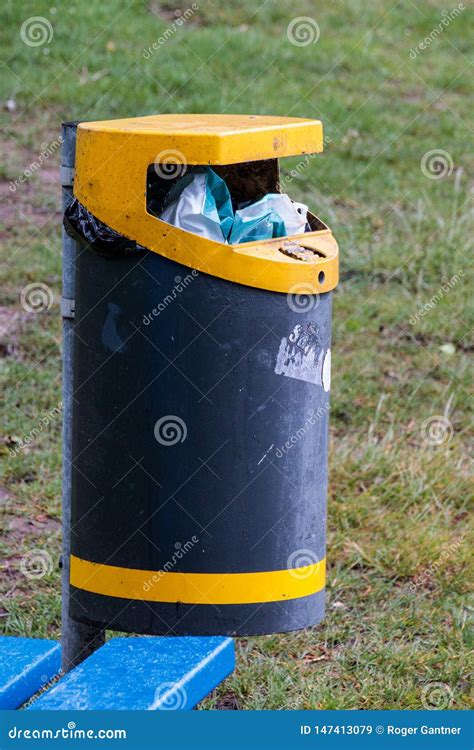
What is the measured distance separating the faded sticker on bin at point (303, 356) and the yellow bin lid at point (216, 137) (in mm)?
384

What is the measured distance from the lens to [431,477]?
4121 mm

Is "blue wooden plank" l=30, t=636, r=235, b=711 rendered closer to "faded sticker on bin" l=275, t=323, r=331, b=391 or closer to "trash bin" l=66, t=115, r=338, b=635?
"trash bin" l=66, t=115, r=338, b=635

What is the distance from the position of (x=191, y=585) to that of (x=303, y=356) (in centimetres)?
54

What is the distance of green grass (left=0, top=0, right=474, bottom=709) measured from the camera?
326 centimetres

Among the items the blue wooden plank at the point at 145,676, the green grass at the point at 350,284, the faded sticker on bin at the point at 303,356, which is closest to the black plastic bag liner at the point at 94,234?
the faded sticker on bin at the point at 303,356

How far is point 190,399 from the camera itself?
2404 millimetres

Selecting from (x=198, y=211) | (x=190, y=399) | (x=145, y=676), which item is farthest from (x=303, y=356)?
(x=145, y=676)

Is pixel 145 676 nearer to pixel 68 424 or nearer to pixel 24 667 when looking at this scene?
pixel 24 667

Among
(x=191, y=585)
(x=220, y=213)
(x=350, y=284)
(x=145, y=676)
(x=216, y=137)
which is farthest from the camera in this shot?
(x=350, y=284)

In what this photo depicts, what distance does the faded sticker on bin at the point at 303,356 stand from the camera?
96.4 inches

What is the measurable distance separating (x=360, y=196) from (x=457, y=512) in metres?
2.94

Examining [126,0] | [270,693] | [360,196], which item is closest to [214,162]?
[270,693]

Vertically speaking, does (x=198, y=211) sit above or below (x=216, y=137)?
below

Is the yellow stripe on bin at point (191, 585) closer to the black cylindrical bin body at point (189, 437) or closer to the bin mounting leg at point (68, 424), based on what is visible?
the black cylindrical bin body at point (189, 437)
